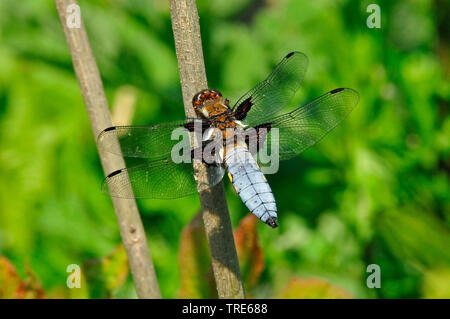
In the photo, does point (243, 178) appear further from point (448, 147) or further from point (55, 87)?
point (55, 87)

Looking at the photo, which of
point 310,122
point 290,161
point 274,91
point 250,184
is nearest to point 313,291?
point 250,184

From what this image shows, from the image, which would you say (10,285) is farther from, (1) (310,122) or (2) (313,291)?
(1) (310,122)

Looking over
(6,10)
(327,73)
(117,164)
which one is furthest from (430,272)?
(6,10)

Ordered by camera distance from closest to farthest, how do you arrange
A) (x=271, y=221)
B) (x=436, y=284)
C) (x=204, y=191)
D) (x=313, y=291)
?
1. (x=204, y=191)
2. (x=271, y=221)
3. (x=313, y=291)
4. (x=436, y=284)

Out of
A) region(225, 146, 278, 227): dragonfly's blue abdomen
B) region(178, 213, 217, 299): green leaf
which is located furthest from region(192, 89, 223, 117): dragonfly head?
region(178, 213, 217, 299): green leaf

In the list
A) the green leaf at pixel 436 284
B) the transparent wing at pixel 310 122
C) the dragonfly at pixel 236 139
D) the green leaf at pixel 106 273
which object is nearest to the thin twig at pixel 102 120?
the dragonfly at pixel 236 139

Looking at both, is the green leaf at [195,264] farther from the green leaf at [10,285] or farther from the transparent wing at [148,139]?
the green leaf at [10,285]

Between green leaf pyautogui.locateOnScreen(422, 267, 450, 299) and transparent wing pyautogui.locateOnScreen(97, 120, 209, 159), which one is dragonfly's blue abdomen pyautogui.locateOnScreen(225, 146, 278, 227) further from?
green leaf pyautogui.locateOnScreen(422, 267, 450, 299)
